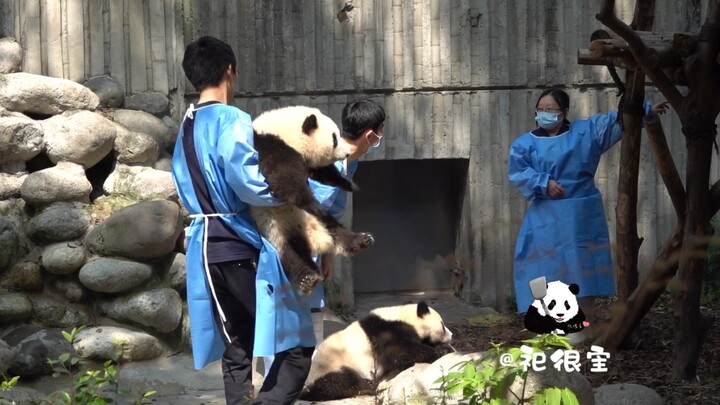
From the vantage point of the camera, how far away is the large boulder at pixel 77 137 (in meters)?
7.09

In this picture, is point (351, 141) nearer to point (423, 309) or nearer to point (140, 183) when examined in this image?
point (423, 309)

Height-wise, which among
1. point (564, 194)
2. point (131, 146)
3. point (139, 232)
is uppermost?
point (131, 146)

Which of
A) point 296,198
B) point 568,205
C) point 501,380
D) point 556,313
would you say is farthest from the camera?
point 568,205

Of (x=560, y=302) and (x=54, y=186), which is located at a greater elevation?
(x=54, y=186)

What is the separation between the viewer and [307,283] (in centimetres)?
406

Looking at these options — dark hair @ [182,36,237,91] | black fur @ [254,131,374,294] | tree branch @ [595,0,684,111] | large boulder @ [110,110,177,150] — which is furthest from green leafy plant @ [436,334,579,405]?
large boulder @ [110,110,177,150]

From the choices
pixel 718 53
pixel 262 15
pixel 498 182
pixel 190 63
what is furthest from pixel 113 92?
pixel 718 53

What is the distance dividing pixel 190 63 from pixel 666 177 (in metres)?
2.63

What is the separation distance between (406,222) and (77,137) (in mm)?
2887

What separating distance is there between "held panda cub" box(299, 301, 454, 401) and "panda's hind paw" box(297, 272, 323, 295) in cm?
152

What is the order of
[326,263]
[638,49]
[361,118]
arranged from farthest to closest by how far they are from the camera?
[638,49]
[361,118]
[326,263]

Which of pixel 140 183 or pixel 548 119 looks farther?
pixel 140 183

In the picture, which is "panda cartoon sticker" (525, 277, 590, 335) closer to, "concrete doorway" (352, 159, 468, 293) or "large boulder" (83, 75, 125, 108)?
"concrete doorway" (352, 159, 468, 293)

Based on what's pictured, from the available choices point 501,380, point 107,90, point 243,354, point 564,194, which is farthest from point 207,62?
point 107,90
